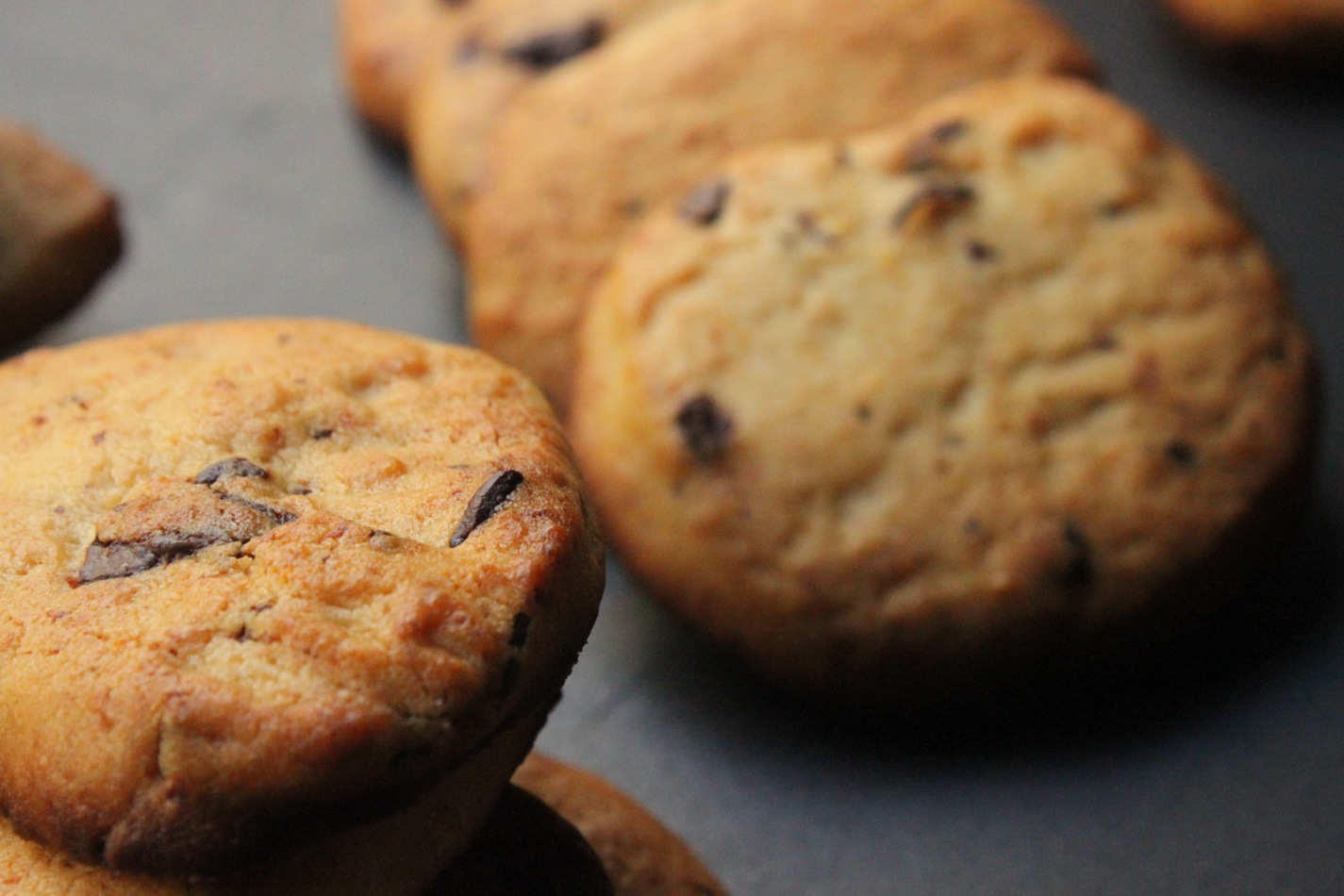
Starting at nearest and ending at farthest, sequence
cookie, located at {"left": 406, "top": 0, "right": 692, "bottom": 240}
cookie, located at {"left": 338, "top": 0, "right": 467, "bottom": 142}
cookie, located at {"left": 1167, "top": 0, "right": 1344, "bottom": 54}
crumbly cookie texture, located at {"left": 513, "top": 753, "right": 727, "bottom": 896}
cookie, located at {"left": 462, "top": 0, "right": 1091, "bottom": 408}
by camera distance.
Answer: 1. crumbly cookie texture, located at {"left": 513, "top": 753, "right": 727, "bottom": 896}
2. cookie, located at {"left": 462, "top": 0, "right": 1091, "bottom": 408}
3. cookie, located at {"left": 406, "top": 0, "right": 692, "bottom": 240}
4. cookie, located at {"left": 338, "top": 0, "right": 467, "bottom": 142}
5. cookie, located at {"left": 1167, "top": 0, "right": 1344, "bottom": 54}

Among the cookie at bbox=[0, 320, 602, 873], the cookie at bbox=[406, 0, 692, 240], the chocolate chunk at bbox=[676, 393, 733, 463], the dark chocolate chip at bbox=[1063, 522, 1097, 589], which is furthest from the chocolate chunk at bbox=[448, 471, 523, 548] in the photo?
the cookie at bbox=[406, 0, 692, 240]

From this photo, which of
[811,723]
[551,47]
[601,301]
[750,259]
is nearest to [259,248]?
[551,47]

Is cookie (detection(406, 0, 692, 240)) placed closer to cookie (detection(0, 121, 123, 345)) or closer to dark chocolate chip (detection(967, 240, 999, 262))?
cookie (detection(0, 121, 123, 345))

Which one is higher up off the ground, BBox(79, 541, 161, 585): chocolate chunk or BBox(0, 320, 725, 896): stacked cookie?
BBox(79, 541, 161, 585): chocolate chunk

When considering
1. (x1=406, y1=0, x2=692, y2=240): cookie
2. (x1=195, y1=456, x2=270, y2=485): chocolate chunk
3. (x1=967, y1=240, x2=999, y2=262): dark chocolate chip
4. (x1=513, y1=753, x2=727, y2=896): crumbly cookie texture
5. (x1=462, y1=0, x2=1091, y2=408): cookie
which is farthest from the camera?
(x1=406, y1=0, x2=692, y2=240): cookie

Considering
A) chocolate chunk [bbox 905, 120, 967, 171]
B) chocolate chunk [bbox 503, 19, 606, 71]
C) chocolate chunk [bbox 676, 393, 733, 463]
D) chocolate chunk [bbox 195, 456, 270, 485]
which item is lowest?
chocolate chunk [bbox 676, 393, 733, 463]

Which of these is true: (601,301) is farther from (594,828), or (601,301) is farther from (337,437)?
(337,437)

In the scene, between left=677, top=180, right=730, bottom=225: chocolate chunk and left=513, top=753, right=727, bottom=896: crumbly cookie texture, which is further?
left=677, top=180, right=730, bottom=225: chocolate chunk
